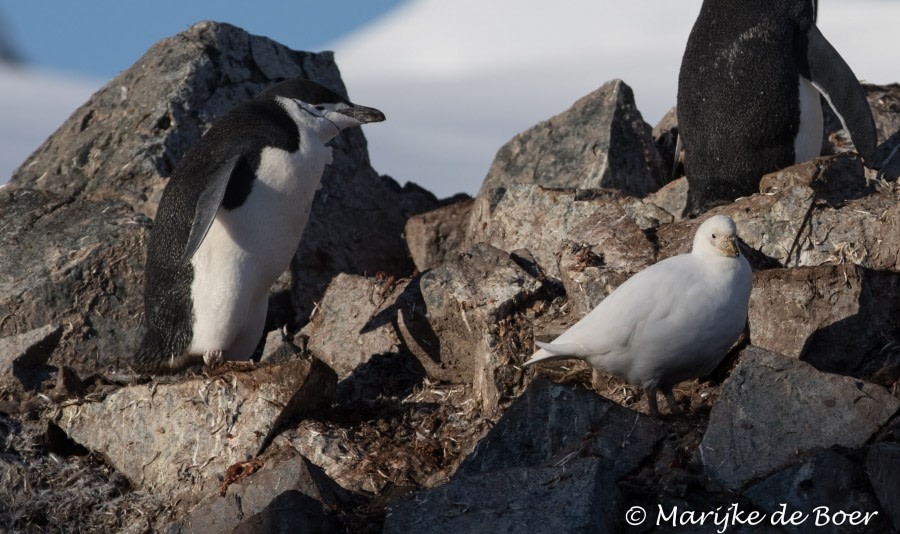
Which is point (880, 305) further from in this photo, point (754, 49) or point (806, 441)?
point (754, 49)

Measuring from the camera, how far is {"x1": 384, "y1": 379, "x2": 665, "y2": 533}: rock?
14.0 ft

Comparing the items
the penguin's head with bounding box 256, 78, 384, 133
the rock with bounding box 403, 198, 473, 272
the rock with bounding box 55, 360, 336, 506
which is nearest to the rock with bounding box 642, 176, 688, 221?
the rock with bounding box 403, 198, 473, 272

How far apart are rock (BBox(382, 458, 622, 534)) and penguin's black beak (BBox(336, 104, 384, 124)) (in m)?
3.11

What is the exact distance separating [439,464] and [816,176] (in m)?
2.72

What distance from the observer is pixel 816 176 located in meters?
6.75

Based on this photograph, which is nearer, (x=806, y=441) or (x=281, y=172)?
(x=806, y=441)

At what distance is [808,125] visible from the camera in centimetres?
844

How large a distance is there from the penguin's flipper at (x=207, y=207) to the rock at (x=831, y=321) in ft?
9.28

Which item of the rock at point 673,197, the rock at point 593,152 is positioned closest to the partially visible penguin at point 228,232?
the rock at point 593,152

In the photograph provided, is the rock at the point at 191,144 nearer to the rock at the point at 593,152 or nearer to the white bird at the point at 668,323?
the rock at the point at 593,152

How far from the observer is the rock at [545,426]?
16.0 ft

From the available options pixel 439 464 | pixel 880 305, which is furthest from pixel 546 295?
pixel 880 305

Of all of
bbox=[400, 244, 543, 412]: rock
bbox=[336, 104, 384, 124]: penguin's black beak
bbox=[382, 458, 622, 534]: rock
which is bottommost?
bbox=[382, 458, 622, 534]: rock

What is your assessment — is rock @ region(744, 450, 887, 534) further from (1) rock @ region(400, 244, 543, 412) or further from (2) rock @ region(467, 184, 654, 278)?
(2) rock @ region(467, 184, 654, 278)
